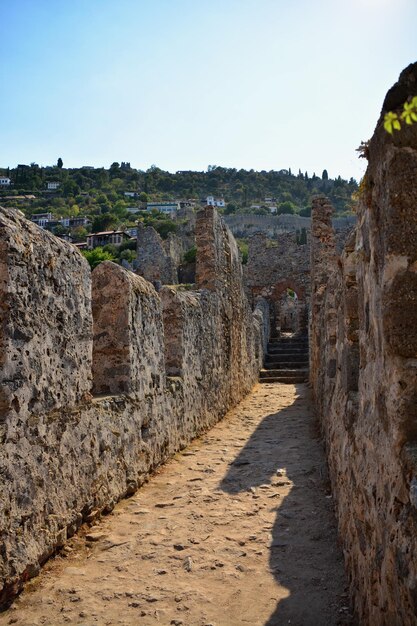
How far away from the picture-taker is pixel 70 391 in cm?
396

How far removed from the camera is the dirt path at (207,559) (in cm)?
293

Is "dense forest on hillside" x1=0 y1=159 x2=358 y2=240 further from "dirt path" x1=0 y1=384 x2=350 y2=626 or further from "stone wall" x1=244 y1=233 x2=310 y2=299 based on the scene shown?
"dirt path" x1=0 y1=384 x2=350 y2=626

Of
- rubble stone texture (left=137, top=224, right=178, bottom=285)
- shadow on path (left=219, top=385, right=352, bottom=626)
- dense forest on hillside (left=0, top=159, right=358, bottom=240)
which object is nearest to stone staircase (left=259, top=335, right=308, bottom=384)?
shadow on path (left=219, top=385, right=352, bottom=626)

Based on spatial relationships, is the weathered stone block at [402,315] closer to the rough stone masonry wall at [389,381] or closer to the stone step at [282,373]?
the rough stone masonry wall at [389,381]

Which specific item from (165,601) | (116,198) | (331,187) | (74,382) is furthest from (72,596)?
(331,187)

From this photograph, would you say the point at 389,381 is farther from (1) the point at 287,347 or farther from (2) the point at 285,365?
(1) the point at 287,347

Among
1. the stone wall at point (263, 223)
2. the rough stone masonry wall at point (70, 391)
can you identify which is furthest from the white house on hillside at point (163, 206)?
the rough stone masonry wall at point (70, 391)

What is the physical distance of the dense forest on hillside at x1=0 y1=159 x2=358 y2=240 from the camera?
107562 mm

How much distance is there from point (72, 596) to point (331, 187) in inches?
4796

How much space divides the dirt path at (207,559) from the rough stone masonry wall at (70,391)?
206 mm

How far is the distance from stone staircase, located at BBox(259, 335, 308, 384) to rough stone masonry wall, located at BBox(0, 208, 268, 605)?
8.75m

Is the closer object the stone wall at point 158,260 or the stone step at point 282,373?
the stone step at point 282,373

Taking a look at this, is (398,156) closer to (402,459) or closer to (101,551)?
(402,459)

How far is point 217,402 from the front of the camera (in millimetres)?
8914
